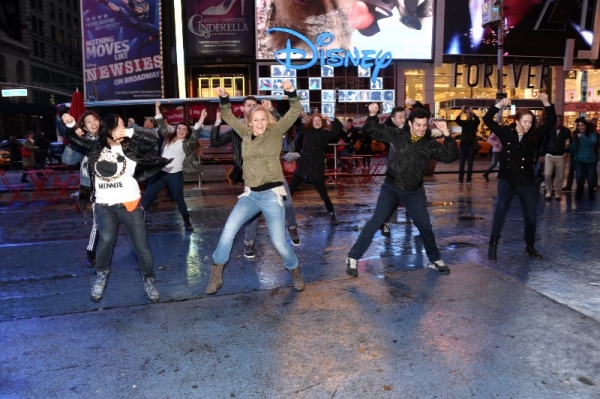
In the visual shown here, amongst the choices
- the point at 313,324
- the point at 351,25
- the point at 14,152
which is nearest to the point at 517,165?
the point at 313,324

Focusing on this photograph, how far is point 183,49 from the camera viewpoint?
30.4 metres

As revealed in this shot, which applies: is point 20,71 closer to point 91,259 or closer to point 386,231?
point 91,259

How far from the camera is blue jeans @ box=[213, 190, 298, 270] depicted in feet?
16.4

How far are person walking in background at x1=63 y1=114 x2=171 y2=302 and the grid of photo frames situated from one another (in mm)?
25914

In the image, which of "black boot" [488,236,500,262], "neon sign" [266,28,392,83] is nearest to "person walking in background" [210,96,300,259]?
"black boot" [488,236,500,262]

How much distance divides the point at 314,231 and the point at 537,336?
4.66 m

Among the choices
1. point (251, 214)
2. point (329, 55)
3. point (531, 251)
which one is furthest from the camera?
point (329, 55)

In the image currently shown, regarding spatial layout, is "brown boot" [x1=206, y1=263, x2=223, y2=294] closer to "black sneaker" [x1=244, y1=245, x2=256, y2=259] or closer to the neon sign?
"black sneaker" [x1=244, y1=245, x2=256, y2=259]

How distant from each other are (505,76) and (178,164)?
32.0 m

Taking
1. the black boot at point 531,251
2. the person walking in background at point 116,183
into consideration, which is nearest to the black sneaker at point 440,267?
the black boot at point 531,251

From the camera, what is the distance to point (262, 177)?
4.98 metres

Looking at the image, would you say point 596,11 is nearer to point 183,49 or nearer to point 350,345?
point 183,49

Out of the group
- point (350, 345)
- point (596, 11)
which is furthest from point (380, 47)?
point (350, 345)

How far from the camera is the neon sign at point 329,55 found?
99.9ft
